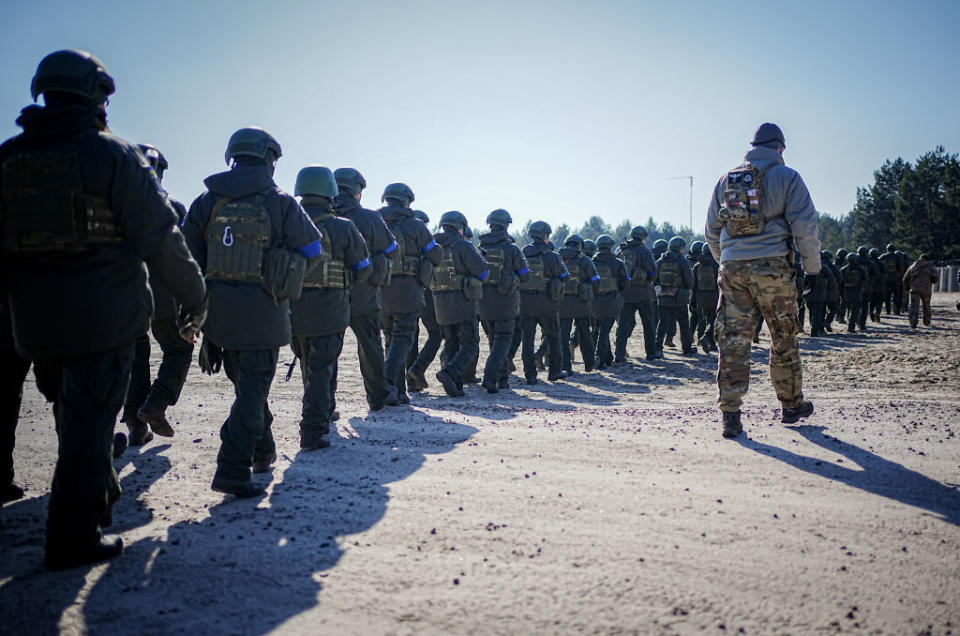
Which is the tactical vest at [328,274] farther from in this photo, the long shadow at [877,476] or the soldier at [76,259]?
the long shadow at [877,476]

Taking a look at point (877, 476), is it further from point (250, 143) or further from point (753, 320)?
point (250, 143)

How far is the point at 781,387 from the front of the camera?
5.64 m

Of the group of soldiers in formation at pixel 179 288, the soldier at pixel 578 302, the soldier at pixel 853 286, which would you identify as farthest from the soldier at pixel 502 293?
the soldier at pixel 853 286

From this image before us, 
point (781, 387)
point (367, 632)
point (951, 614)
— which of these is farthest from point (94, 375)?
point (781, 387)

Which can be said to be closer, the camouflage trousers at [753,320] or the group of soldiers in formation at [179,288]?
the group of soldiers in formation at [179,288]

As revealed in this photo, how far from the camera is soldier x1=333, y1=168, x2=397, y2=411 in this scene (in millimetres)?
6930

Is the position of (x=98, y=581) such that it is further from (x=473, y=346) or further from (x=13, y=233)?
(x=473, y=346)

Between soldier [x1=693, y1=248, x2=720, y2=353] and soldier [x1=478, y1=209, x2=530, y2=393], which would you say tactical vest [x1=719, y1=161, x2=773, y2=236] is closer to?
soldier [x1=478, y1=209, x2=530, y2=393]

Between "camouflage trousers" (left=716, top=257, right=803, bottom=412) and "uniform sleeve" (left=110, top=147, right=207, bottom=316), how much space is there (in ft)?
14.0

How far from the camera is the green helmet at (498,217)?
10.2 metres

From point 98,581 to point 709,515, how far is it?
3130mm

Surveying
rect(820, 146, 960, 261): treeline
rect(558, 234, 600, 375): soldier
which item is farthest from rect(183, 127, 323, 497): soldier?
rect(820, 146, 960, 261): treeline

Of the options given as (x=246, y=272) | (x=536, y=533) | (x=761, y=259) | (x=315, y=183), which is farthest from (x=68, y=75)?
(x=761, y=259)

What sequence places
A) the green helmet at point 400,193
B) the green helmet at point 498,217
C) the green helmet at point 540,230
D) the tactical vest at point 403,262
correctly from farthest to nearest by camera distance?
the green helmet at point 540,230, the green helmet at point 498,217, the green helmet at point 400,193, the tactical vest at point 403,262
